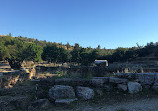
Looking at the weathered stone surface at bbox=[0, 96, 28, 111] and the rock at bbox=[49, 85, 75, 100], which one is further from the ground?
the rock at bbox=[49, 85, 75, 100]

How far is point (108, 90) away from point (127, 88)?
784mm

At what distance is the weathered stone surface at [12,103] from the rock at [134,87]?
3.99 m

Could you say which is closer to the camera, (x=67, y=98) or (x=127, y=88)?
(x=67, y=98)

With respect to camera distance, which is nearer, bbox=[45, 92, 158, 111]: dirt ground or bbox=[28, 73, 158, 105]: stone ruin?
bbox=[45, 92, 158, 111]: dirt ground

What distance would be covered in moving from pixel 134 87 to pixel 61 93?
9.64ft

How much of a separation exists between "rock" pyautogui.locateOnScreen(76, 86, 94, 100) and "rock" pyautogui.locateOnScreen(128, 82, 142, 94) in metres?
1.58

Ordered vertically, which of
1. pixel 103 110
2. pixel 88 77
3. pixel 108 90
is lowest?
pixel 103 110

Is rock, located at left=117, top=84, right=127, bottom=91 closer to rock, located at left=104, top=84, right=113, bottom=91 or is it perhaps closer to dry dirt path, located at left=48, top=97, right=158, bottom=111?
rock, located at left=104, top=84, right=113, bottom=91

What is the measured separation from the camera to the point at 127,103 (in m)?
3.83

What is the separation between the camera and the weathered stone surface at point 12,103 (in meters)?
3.64

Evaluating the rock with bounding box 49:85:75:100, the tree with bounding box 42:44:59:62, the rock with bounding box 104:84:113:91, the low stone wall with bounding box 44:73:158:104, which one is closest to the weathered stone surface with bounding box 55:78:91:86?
the low stone wall with bounding box 44:73:158:104

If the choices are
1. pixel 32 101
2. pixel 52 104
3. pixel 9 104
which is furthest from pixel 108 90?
pixel 9 104

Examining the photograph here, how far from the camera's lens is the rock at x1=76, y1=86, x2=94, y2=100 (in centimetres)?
415

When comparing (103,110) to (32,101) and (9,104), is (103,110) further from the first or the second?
(9,104)
